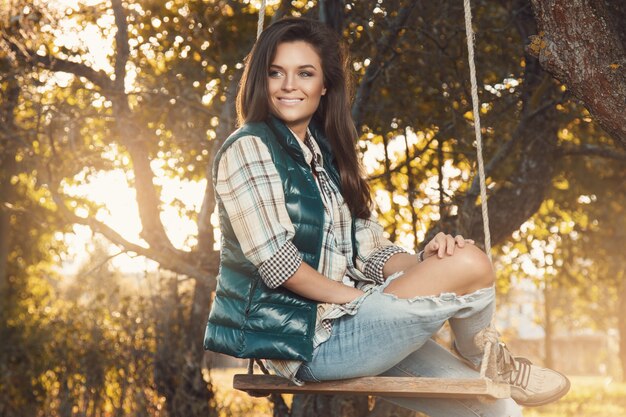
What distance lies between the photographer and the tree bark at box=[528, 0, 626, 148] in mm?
3316

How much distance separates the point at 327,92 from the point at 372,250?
0.66m

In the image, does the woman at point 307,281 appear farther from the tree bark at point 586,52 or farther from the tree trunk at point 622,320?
the tree trunk at point 622,320

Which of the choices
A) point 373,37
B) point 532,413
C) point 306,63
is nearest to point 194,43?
point 373,37

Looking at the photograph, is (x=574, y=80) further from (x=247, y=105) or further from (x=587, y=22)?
(x=247, y=105)

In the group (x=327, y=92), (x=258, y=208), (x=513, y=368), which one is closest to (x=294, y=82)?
(x=327, y=92)

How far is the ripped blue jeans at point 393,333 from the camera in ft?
9.32

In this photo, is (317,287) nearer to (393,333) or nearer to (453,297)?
(393,333)

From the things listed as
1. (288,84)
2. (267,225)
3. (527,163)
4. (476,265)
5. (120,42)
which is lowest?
(476,265)

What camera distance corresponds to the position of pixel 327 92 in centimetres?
354

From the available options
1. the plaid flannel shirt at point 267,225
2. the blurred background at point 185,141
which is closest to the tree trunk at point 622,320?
the blurred background at point 185,141

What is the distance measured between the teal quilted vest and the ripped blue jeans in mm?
95

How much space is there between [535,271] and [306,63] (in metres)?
8.63

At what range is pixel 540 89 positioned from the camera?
635 centimetres

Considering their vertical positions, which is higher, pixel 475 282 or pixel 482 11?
pixel 482 11
